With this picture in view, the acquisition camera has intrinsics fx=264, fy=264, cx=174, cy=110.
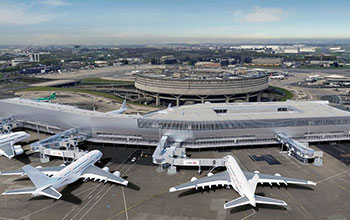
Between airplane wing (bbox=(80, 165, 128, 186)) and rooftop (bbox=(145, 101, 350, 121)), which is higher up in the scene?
rooftop (bbox=(145, 101, 350, 121))

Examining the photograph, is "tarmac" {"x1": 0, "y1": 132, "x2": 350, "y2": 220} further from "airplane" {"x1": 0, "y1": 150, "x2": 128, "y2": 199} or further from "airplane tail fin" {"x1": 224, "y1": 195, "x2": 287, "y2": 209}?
"airplane tail fin" {"x1": 224, "y1": 195, "x2": 287, "y2": 209}

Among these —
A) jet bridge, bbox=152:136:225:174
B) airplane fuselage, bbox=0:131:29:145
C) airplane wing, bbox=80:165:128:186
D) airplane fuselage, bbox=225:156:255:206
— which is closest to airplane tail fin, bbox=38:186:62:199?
airplane wing, bbox=80:165:128:186

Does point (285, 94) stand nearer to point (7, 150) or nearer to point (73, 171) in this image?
point (73, 171)

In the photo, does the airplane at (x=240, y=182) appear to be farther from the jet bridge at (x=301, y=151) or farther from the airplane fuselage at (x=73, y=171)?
the airplane fuselage at (x=73, y=171)

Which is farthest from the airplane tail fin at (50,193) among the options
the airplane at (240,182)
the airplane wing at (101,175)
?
the airplane at (240,182)

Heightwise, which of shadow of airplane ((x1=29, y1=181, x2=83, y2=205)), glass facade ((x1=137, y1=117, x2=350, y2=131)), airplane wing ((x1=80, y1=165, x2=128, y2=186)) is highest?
glass facade ((x1=137, y1=117, x2=350, y2=131))

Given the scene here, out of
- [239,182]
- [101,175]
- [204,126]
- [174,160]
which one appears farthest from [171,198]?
[204,126]

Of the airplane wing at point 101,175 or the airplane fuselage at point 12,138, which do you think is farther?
the airplane fuselage at point 12,138
